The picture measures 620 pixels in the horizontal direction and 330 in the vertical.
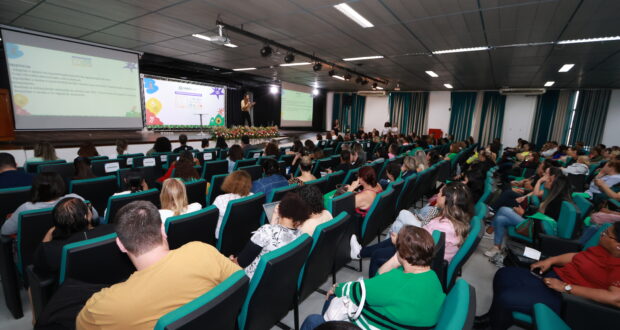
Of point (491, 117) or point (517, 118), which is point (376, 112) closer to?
point (491, 117)

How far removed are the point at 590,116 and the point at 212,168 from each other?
13978mm

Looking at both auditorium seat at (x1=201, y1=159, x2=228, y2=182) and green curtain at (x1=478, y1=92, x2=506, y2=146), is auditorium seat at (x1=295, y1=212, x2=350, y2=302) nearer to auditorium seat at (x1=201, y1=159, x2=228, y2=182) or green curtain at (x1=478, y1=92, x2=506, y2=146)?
auditorium seat at (x1=201, y1=159, x2=228, y2=182)

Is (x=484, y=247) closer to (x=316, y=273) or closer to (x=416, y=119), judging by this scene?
(x=316, y=273)

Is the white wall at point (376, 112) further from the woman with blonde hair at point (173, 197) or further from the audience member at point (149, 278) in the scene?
the audience member at point (149, 278)

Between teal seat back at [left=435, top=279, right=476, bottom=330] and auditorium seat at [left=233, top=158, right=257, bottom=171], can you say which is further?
auditorium seat at [left=233, top=158, right=257, bottom=171]

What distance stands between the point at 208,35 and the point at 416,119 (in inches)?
461

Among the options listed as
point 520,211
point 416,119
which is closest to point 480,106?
point 416,119

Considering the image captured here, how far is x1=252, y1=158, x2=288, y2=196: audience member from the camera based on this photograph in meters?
3.20

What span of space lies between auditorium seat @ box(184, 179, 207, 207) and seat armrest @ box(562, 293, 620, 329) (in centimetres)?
313

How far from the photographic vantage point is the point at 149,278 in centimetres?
103

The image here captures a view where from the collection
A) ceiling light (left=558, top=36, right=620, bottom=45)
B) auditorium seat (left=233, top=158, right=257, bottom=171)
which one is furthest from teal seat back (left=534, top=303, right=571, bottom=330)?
ceiling light (left=558, top=36, right=620, bottom=45)

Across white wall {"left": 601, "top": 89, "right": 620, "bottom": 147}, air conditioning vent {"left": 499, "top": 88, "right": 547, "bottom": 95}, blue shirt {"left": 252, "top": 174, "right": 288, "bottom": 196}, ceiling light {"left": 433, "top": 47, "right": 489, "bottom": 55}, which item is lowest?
blue shirt {"left": 252, "top": 174, "right": 288, "bottom": 196}

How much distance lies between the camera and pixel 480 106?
41.2 feet

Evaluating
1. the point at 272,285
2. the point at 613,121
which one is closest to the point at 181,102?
the point at 272,285
